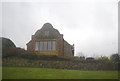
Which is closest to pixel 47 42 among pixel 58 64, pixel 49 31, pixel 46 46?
pixel 46 46

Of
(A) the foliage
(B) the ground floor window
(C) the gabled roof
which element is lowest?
(A) the foliage

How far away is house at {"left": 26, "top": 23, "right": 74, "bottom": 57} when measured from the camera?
3061 centimetres

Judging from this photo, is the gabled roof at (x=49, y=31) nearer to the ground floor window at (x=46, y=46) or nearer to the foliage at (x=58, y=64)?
the ground floor window at (x=46, y=46)

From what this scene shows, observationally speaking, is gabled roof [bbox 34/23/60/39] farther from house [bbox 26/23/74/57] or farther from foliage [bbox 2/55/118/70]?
foliage [bbox 2/55/118/70]

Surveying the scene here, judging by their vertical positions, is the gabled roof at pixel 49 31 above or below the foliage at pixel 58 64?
above

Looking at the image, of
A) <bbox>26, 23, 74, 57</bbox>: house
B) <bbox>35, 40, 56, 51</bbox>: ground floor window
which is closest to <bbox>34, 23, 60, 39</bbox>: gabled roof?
<bbox>26, 23, 74, 57</bbox>: house

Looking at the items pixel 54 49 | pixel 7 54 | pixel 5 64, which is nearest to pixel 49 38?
pixel 54 49

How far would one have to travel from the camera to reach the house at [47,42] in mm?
30609

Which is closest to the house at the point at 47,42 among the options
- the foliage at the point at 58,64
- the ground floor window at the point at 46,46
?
the ground floor window at the point at 46,46

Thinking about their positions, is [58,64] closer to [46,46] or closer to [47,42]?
[46,46]

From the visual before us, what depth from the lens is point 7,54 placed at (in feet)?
77.9

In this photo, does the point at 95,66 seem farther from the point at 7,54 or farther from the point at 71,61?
→ the point at 7,54

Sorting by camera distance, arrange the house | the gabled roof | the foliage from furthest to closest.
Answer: the gabled roof, the house, the foliage

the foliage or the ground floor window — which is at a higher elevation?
the ground floor window
